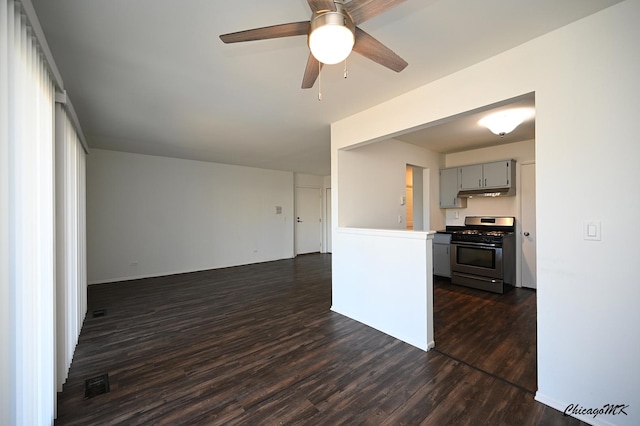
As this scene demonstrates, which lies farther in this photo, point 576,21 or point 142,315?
point 142,315

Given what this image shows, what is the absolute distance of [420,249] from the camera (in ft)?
8.25

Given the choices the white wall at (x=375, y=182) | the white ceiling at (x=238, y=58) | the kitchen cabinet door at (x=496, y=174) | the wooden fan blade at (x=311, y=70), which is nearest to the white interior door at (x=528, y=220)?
the kitchen cabinet door at (x=496, y=174)

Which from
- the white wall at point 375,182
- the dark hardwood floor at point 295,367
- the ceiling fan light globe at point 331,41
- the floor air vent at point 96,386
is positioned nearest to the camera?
the ceiling fan light globe at point 331,41

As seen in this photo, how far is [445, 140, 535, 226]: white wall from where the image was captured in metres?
4.33

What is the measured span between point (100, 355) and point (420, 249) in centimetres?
316

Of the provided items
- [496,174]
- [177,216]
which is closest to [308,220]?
[177,216]

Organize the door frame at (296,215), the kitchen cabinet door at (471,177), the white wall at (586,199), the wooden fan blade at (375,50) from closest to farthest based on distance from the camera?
the wooden fan blade at (375,50)
the white wall at (586,199)
the kitchen cabinet door at (471,177)
the door frame at (296,215)

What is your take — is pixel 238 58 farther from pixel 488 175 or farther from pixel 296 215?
pixel 296 215

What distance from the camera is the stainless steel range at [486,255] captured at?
4055 millimetres

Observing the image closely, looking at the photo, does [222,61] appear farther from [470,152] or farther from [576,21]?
[470,152]

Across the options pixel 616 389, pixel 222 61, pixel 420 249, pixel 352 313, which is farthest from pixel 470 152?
pixel 222 61

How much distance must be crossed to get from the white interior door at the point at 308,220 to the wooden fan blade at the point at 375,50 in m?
6.22

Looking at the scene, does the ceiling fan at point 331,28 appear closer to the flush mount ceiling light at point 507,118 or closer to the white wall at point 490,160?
the flush mount ceiling light at point 507,118

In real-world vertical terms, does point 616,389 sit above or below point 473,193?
below
